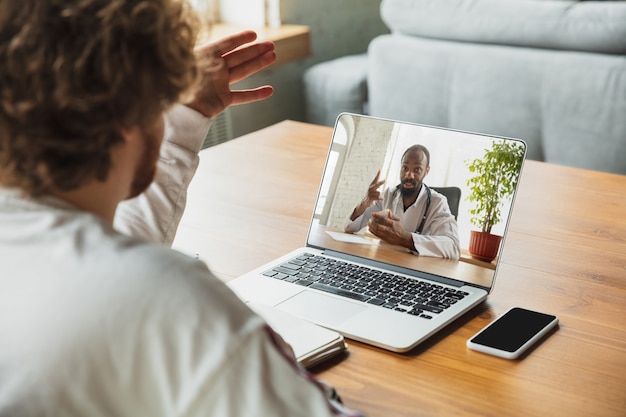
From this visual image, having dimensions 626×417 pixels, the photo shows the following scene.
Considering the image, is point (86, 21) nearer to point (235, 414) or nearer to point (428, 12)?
point (235, 414)

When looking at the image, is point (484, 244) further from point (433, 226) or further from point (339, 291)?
point (339, 291)

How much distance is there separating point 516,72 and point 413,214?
1651mm

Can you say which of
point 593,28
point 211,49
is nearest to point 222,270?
point 211,49

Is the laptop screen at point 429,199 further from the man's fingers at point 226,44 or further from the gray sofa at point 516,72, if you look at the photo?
the gray sofa at point 516,72

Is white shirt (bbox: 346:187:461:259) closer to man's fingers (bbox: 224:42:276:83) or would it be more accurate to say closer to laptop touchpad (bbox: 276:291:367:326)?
laptop touchpad (bbox: 276:291:367:326)

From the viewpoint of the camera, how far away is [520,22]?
2701mm

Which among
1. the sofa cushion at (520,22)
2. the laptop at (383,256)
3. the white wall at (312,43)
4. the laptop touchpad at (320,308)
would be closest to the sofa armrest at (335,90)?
the white wall at (312,43)

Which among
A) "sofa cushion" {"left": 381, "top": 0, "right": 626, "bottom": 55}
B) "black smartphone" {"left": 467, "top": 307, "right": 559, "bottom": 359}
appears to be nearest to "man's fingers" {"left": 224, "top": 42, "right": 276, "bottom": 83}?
"black smartphone" {"left": 467, "top": 307, "right": 559, "bottom": 359}

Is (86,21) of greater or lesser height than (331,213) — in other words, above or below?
above

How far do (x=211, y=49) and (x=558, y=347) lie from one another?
1.95ft

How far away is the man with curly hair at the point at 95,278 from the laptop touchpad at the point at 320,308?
1.31 ft

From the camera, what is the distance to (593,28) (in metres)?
2.58

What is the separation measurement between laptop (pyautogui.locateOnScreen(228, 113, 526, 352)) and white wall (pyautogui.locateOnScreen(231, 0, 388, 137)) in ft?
6.70

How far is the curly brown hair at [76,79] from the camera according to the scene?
2.11ft
